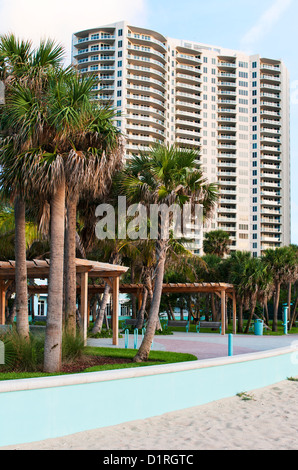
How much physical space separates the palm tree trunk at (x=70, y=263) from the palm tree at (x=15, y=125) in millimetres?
1359

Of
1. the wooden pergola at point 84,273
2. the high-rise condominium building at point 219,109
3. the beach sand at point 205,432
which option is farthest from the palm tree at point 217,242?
the high-rise condominium building at point 219,109

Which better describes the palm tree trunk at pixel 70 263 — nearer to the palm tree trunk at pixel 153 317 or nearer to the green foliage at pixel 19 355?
the palm tree trunk at pixel 153 317

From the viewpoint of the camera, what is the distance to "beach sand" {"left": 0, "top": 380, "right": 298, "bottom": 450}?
22.6ft

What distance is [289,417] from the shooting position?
876 cm

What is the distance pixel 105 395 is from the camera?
776 cm

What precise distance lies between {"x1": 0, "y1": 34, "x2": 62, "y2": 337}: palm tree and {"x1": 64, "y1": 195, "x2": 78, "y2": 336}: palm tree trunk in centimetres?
136

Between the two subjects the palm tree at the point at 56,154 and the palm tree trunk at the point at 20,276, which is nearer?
the palm tree at the point at 56,154

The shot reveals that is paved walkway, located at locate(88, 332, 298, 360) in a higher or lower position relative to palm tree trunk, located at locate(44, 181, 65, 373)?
lower

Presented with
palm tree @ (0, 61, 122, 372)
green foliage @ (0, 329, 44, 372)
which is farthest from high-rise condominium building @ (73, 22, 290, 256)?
green foliage @ (0, 329, 44, 372)

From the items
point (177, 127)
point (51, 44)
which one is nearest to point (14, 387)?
point (51, 44)

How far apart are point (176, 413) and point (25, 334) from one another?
4593 mm

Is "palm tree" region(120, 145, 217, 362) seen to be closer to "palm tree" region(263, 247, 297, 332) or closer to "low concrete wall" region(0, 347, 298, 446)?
"low concrete wall" region(0, 347, 298, 446)

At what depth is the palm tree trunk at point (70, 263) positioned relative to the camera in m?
13.3
